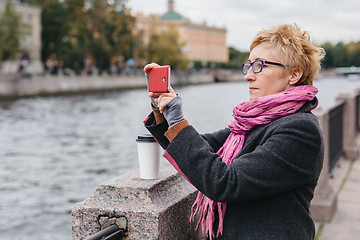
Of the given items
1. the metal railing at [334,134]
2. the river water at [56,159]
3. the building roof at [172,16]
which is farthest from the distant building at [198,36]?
the metal railing at [334,134]

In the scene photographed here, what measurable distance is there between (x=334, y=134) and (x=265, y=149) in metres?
5.72

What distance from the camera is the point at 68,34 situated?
65.6 meters

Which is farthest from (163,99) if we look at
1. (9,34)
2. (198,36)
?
(198,36)

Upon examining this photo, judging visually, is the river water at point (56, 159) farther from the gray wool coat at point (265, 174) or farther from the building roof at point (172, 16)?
the building roof at point (172, 16)

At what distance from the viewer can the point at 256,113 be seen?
1.96 meters

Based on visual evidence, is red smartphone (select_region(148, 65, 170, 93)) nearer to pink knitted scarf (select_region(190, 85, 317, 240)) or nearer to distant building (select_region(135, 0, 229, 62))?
pink knitted scarf (select_region(190, 85, 317, 240))

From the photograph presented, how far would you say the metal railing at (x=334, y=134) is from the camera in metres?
6.75

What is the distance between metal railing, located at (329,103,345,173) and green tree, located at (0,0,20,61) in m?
42.6

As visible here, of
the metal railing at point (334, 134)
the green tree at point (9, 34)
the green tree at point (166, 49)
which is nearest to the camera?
the metal railing at point (334, 134)

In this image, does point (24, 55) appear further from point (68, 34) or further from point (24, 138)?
point (24, 138)

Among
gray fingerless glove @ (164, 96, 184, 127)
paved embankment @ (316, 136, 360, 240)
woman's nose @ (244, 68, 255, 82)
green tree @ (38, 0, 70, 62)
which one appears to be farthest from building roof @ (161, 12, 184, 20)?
gray fingerless glove @ (164, 96, 184, 127)

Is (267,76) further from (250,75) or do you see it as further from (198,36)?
(198,36)

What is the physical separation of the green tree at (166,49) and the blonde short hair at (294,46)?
75.6m

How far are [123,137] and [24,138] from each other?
4.13m
